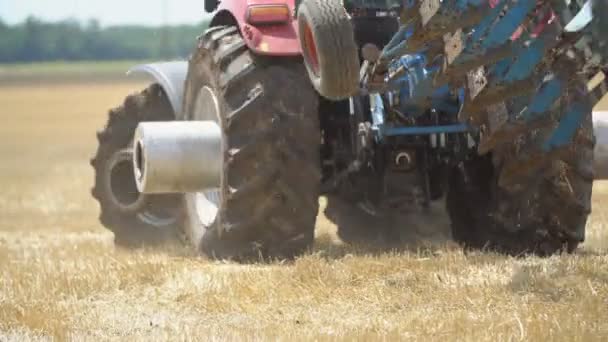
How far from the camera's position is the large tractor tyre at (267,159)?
671 centimetres

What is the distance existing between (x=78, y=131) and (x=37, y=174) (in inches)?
422

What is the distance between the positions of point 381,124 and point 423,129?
218 mm

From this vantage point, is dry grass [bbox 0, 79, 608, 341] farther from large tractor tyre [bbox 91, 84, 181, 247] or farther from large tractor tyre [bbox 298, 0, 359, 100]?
large tractor tyre [bbox 298, 0, 359, 100]

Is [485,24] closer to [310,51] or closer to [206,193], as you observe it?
[310,51]

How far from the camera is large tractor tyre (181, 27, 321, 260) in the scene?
264 inches

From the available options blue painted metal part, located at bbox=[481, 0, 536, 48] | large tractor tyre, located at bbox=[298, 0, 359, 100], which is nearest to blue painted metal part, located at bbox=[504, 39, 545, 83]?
blue painted metal part, located at bbox=[481, 0, 536, 48]

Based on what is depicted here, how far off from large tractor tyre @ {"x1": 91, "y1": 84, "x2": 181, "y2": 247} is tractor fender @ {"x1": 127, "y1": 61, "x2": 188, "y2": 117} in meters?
0.15

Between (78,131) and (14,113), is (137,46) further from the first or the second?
(78,131)

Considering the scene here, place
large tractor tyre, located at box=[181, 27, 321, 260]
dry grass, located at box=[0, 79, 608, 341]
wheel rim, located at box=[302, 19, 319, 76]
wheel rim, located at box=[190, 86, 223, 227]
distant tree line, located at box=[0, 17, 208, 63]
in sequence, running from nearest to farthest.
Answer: dry grass, located at box=[0, 79, 608, 341]
wheel rim, located at box=[302, 19, 319, 76]
large tractor tyre, located at box=[181, 27, 321, 260]
wheel rim, located at box=[190, 86, 223, 227]
distant tree line, located at box=[0, 17, 208, 63]

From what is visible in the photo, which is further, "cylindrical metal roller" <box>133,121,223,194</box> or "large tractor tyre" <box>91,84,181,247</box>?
"large tractor tyre" <box>91,84,181,247</box>

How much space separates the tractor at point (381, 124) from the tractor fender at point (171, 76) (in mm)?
73

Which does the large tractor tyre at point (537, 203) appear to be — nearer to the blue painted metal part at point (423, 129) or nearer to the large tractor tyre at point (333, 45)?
the blue painted metal part at point (423, 129)

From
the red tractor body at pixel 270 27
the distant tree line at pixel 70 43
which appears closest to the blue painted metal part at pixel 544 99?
the red tractor body at pixel 270 27

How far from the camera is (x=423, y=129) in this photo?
6816 mm
